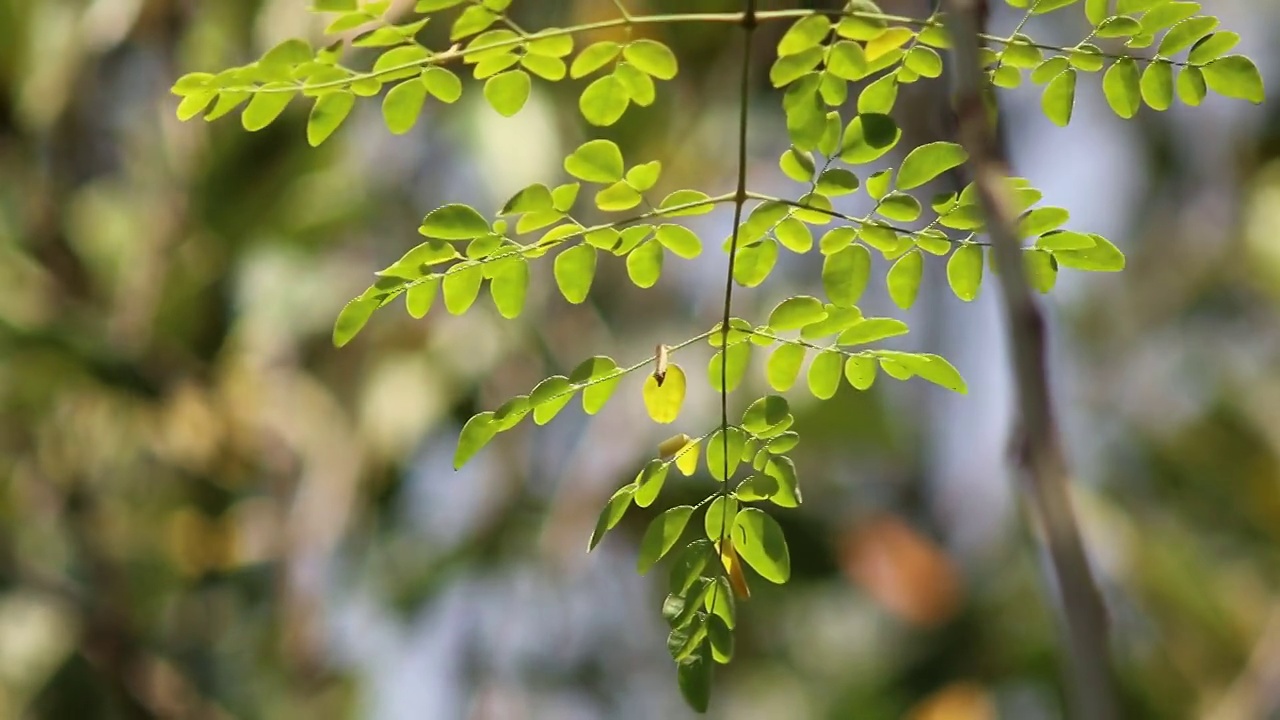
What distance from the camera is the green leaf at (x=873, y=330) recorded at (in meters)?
0.34

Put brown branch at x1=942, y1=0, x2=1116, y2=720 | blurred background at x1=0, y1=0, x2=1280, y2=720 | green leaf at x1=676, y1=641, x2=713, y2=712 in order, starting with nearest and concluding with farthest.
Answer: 1. brown branch at x1=942, y1=0, x2=1116, y2=720
2. green leaf at x1=676, y1=641, x2=713, y2=712
3. blurred background at x1=0, y1=0, x2=1280, y2=720

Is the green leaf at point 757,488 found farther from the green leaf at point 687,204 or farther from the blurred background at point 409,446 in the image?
the blurred background at point 409,446

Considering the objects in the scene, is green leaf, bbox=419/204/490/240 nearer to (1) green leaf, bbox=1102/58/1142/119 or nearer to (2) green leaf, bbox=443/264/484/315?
(2) green leaf, bbox=443/264/484/315

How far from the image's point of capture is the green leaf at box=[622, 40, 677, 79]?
347mm

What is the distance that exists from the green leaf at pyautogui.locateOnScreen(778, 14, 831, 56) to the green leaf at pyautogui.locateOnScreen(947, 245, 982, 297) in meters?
0.07

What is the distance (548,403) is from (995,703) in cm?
137

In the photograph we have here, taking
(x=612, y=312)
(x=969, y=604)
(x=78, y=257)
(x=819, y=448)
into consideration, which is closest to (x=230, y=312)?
(x=78, y=257)

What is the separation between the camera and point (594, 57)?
14.1 inches

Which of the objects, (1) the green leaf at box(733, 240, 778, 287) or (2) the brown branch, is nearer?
(2) the brown branch

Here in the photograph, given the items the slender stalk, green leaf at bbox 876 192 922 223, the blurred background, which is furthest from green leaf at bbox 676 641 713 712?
the blurred background

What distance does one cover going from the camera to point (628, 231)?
0.34 m

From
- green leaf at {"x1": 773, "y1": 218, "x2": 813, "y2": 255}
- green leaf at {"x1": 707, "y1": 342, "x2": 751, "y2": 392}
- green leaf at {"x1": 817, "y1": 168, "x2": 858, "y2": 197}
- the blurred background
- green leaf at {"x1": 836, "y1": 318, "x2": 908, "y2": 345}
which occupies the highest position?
green leaf at {"x1": 817, "y1": 168, "x2": 858, "y2": 197}

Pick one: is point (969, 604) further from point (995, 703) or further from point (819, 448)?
point (819, 448)

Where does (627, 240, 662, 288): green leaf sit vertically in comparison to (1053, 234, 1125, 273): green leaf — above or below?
below
